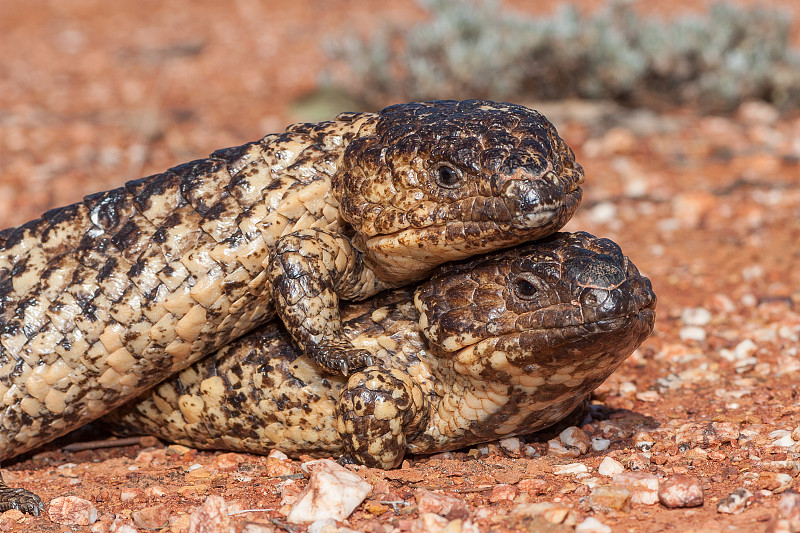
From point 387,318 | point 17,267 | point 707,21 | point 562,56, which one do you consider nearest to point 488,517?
point 387,318

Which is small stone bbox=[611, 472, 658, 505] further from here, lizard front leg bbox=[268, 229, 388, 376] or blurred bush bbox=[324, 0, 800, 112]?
blurred bush bbox=[324, 0, 800, 112]

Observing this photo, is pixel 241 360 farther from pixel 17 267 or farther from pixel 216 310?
pixel 17 267

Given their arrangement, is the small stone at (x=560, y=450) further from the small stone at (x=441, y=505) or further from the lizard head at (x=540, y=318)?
the small stone at (x=441, y=505)

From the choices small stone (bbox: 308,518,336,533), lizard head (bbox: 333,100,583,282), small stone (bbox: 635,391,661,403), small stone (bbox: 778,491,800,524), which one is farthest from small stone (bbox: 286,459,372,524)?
small stone (bbox: 635,391,661,403)

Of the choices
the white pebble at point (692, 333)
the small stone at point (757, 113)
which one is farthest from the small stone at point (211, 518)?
the small stone at point (757, 113)

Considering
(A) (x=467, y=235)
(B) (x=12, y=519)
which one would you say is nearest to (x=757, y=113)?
(A) (x=467, y=235)
